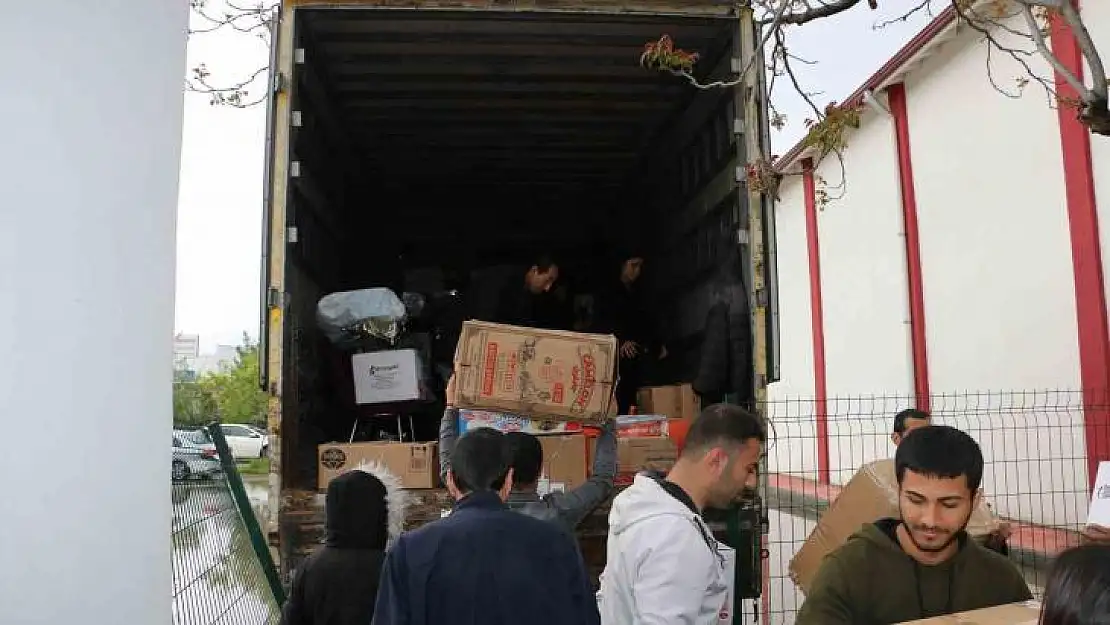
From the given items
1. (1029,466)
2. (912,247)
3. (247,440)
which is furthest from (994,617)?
(247,440)

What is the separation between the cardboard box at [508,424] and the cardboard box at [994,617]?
234cm

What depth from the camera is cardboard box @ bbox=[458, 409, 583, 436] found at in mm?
3961

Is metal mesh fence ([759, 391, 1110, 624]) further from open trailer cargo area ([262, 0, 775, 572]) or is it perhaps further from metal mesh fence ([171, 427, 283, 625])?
metal mesh fence ([171, 427, 283, 625])

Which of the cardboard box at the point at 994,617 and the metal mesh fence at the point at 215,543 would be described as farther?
the metal mesh fence at the point at 215,543

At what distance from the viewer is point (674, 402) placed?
5363mm

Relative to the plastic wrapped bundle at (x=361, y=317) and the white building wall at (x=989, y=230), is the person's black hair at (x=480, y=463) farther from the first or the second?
the white building wall at (x=989, y=230)

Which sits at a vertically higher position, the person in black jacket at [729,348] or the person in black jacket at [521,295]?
the person in black jacket at [521,295]

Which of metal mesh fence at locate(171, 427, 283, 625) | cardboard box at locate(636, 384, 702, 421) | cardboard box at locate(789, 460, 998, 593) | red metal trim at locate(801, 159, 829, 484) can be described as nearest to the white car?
cardboard box at locate(636, 384, 702, 421)

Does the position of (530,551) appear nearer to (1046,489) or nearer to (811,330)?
(1046,489)

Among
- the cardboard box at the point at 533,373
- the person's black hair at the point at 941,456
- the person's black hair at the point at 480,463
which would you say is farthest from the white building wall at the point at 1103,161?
the person's black hair at the point at 480,463

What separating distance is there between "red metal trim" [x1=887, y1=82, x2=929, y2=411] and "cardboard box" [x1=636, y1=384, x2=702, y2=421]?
21.9 feet

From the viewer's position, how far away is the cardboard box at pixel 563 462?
406cm

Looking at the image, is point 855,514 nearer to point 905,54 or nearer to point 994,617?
point 994,617

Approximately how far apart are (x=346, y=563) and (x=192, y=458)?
1.34 m
